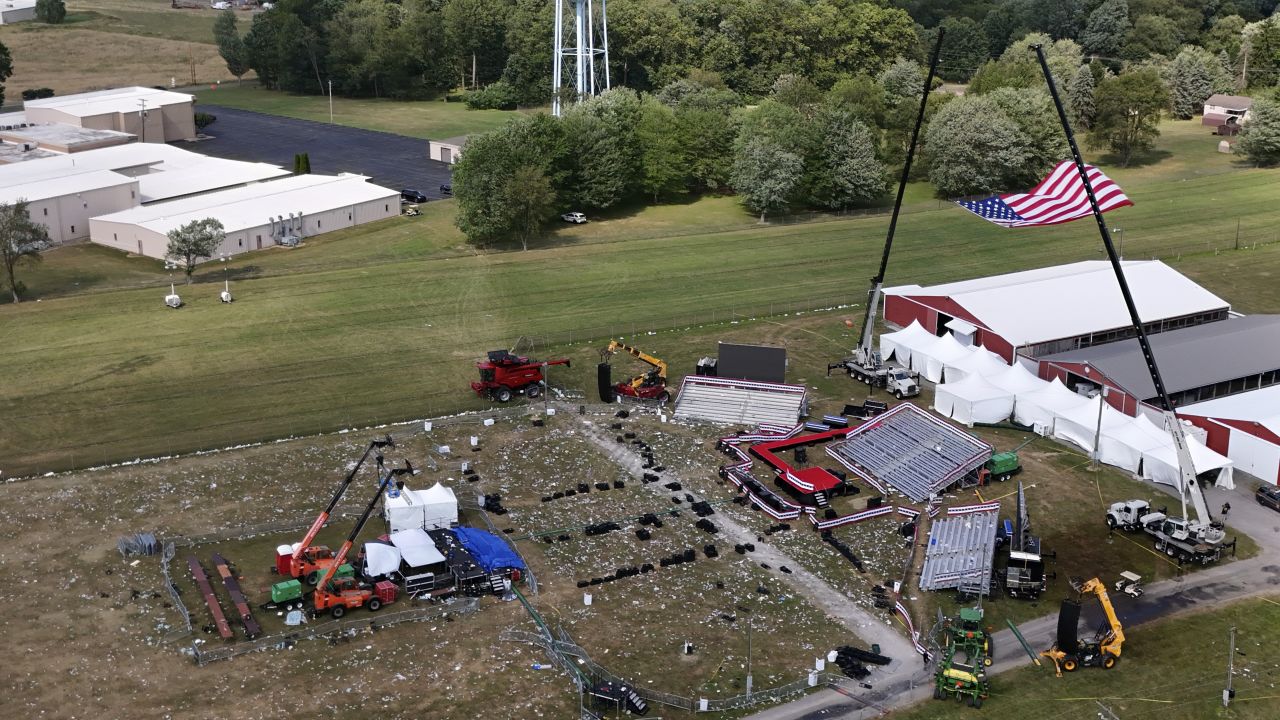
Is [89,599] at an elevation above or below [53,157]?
below

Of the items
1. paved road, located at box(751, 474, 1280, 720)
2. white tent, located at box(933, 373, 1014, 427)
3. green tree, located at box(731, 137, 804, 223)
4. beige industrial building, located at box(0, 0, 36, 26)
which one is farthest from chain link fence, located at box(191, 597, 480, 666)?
beige industrial building, located at box(0, 0, 36, 26)

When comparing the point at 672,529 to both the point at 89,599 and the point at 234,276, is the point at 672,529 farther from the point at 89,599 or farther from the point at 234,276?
the point at 234,276

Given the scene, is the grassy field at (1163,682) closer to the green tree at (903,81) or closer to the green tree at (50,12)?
the green tree at (903,81)

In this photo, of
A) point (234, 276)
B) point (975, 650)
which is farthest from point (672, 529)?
point (234, 276)

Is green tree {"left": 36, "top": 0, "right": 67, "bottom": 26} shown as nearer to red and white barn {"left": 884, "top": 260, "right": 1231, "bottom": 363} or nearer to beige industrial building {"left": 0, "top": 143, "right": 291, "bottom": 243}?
beige industrial building {"left": 0, "top": 143, "right": 291, "bottom": 243}

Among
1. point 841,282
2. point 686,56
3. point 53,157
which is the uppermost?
point 686,56

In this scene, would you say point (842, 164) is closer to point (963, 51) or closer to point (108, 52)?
point (963, 51)
